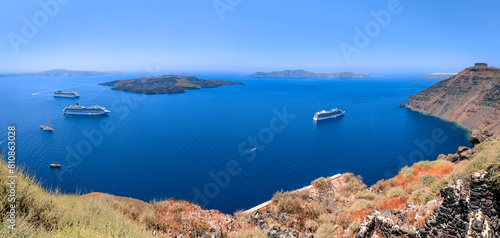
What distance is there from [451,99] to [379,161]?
60950 mm

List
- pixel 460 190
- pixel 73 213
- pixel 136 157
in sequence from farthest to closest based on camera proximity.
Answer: pixel 136 157
pixel 73 213
pixel 460 190

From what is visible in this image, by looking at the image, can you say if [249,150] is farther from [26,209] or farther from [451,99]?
[451,99]

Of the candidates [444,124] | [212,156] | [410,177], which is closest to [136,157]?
[212,156]

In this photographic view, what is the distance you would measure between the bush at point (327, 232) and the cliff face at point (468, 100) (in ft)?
204

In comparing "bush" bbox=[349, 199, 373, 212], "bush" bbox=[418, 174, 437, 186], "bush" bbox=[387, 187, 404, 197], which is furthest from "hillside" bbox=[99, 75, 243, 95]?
"bush" bbox=[418, 174, 437, 186]

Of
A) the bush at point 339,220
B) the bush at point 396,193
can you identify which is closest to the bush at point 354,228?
the bush at point 339,220

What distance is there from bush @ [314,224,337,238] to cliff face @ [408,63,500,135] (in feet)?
204

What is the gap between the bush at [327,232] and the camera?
793 cm

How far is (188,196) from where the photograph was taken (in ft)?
72.3

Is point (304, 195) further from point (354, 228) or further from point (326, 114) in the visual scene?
point (326, 114)

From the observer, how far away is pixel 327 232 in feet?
27.1

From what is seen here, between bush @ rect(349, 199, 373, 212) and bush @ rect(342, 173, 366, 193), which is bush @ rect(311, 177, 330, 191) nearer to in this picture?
bush @ rect(342, 173, 366, 193)

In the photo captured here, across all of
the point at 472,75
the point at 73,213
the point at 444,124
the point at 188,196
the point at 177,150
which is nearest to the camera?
the point at 73,213

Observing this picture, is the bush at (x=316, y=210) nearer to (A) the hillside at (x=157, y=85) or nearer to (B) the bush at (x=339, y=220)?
(B) the bush at (x=339, y=220)
